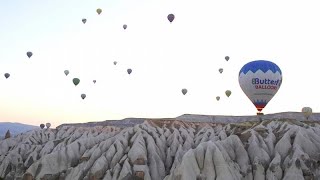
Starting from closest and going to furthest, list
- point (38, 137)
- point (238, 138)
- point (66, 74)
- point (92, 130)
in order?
point (238, 138), point (66, 74), point (92, 130), point (38, 137)

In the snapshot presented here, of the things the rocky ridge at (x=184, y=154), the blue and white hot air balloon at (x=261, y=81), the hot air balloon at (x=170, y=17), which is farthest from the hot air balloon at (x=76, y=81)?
the blue and white hot air balloon at (x=261, y=81)

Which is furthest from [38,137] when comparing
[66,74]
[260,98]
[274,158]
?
[274,158]

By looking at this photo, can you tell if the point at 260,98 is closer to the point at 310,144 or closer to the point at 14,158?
the point at 310,144

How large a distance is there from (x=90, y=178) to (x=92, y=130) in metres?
24.7

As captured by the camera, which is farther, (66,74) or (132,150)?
(66,74)

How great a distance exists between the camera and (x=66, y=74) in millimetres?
73625

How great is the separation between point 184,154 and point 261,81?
15.7 metres

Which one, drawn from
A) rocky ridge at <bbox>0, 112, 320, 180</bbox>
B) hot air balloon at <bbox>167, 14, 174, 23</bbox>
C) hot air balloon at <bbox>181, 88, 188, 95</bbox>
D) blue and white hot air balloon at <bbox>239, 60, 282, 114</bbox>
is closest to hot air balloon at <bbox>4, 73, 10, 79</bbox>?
rocky ridge at <bbox>0, 112, 320, 180</bbox>

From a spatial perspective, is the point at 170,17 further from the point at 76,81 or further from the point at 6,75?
the point at 6,75

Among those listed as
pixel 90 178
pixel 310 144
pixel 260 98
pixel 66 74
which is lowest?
pixel 90 178

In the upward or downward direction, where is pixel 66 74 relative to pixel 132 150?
upward

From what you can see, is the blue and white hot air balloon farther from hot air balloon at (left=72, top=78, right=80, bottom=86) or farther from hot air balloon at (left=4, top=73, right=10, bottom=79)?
hot air balloon at (left=4, top=73, right=10, bottom=79)

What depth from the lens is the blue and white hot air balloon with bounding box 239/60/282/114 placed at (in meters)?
58.8

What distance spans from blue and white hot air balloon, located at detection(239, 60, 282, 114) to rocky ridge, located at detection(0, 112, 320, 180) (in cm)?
327
